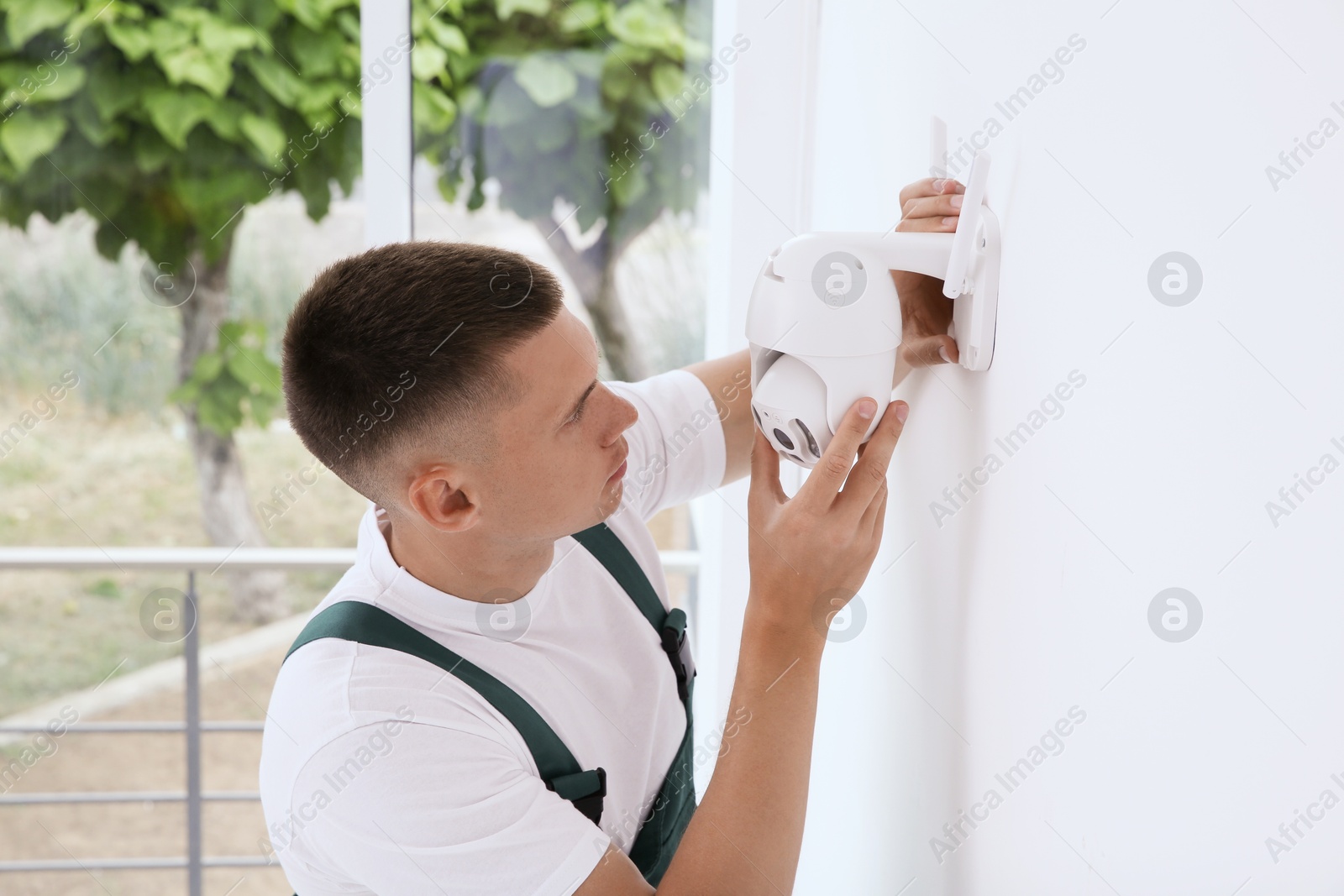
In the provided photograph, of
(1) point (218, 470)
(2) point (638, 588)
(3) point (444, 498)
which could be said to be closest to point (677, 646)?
(2) point (638, 588)

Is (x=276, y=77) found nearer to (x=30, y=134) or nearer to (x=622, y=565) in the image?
(x=30, y=134)

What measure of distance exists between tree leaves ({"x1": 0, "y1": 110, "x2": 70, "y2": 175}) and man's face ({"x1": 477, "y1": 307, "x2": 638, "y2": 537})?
133 cm

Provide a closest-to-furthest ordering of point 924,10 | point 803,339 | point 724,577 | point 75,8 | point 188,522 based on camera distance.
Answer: point 803,339
point 924,10
point 724,577
point 75,8
point 188,522

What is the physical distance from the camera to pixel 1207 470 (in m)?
0.38

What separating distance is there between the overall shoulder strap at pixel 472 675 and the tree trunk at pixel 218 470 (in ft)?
3.71

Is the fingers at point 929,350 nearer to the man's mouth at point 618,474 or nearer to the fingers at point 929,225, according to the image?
the fingers at point 929,225

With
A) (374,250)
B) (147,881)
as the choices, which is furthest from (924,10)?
(147,881)

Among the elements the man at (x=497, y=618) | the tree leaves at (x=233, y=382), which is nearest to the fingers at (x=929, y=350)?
the man at (x=497, y=618)

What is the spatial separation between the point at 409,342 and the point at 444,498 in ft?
0.44

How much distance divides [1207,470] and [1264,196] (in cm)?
11

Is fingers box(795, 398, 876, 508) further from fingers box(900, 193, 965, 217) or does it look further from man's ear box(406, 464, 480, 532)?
man's ear box(406, 464, 480, 532)

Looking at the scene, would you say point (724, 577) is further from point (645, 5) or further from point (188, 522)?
point (188, 522)

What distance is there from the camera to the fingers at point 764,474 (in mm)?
769

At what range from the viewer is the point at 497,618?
848mm
